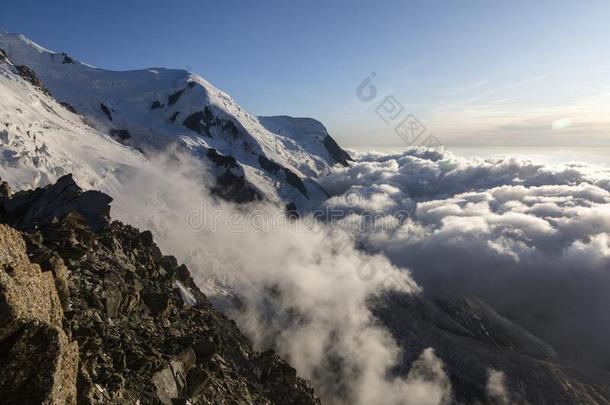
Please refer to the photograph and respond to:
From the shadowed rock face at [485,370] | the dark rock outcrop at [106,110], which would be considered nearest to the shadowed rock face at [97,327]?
the shadowed rock face at [485,370]

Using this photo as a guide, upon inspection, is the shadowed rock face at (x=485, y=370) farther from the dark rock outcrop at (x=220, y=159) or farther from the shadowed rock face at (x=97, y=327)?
the dark rock outcrop at (x=220, y=159)

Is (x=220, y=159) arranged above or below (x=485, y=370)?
above

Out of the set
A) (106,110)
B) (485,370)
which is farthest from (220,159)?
(485,370)

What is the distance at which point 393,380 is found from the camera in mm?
109625

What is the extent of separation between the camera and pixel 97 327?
2189cm

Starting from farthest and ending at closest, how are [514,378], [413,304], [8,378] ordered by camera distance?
1. [413,304]
2. [514,378]
3. [8,378]

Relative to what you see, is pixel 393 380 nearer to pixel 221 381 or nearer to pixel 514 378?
pixel 514 378

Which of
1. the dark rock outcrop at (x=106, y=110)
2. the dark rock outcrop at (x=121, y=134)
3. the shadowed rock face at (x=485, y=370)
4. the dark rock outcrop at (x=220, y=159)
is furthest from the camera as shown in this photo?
the dark rock outcrop at (x=220, y=159)

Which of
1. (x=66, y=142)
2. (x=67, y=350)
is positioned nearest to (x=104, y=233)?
(x=67, y=350)

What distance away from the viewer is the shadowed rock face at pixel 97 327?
1277 centimetres

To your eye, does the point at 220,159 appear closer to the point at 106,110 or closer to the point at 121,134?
the point at 121,134

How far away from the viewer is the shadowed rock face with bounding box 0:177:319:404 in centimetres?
1277

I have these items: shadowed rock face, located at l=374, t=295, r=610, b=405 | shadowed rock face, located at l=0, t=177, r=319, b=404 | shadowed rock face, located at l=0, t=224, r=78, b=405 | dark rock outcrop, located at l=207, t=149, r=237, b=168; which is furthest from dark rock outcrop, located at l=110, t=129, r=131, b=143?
shadowed rock face, located at l=0, t=224, r=78, b=405

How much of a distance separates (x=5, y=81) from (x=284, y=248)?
10314 cm
